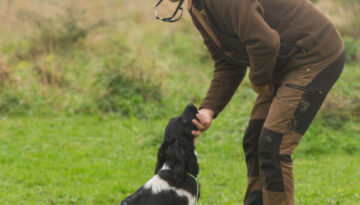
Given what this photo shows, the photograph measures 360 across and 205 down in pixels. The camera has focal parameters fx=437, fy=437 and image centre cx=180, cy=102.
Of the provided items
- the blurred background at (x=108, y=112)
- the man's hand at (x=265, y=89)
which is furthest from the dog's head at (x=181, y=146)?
the blurred background at (x=108, y=112)

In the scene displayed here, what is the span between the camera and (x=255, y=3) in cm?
285

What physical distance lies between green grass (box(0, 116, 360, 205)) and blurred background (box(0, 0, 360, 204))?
0.05 ft

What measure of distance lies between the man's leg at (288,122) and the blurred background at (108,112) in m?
1.54

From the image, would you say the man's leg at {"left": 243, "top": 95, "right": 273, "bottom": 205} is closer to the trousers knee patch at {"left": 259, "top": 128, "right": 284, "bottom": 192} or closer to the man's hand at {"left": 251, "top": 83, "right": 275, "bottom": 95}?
the man's hand at {"left": 251, "top": 83, "right": 275, "bottom": 95}

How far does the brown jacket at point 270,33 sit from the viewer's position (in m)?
2.84

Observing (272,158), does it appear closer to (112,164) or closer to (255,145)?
(255,145)

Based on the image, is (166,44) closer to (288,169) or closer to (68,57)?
(68,57)

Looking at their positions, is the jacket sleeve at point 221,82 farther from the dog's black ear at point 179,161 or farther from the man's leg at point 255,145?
the dog's black ear at point 179,161

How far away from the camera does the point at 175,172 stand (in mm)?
3375

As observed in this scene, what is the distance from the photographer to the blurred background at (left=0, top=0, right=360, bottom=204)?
503 cm

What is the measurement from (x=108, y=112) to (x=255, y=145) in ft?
15.4

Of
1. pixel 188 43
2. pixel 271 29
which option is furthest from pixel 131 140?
pixel 188 43

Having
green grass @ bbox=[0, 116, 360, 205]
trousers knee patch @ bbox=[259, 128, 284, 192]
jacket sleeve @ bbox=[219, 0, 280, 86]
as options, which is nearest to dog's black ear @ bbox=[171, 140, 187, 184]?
trousers knee patch @ bbox=[259, 128, 284, 192]

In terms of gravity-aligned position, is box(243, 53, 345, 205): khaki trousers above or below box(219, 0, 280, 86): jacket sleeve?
below
